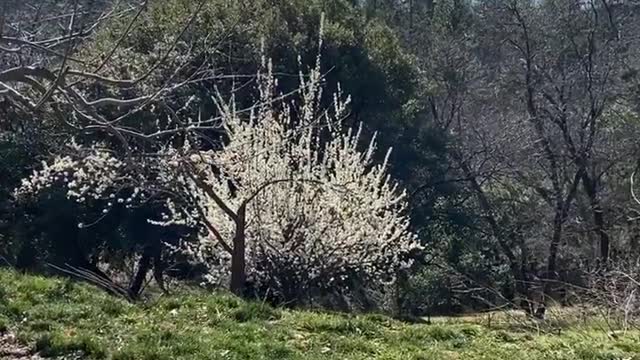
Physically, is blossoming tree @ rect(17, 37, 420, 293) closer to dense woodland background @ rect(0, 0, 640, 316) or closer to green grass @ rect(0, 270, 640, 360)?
dense woodland background @ rect(0, 0, 640, 316)

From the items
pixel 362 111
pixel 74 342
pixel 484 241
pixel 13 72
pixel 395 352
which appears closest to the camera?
pixel 13 72

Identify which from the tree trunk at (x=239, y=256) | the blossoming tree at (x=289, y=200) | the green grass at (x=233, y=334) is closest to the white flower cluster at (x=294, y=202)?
the blossoming tree at (x=289, y=200)

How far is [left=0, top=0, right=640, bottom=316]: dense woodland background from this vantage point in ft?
48.8

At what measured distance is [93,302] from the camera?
683 centimetres

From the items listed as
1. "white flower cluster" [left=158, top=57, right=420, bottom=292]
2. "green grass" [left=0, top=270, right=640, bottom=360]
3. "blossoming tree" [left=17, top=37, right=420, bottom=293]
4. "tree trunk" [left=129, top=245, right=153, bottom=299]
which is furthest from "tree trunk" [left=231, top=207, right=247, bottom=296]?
"tree trunk" [left=129, top=245, right=153, bottom=299]

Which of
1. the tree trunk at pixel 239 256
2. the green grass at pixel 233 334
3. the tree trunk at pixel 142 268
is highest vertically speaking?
the tree trunk at pixel 142 268

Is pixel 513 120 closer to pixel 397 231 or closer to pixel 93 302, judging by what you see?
pixel 397 231

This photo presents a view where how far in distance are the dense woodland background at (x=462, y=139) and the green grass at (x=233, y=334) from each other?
7.37 m

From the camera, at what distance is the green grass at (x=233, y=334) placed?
5.75 metres

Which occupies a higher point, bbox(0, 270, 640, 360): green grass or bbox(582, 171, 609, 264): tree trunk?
bbox(582, 171, 609, 264): tree trunk

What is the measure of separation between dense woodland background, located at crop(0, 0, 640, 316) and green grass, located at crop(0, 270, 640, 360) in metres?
7.37

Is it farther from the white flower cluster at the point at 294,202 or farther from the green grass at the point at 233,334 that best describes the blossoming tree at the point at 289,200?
the green grass at the point at 233,334

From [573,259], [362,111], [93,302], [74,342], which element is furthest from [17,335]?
[573,259]

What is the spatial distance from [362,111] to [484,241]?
13.4 ft
